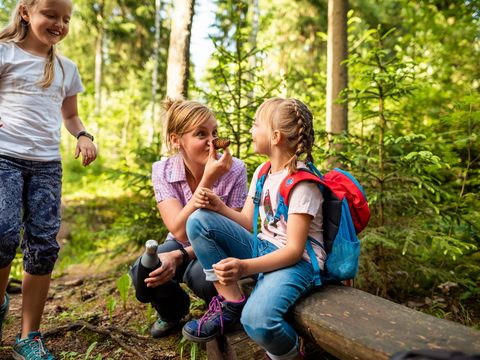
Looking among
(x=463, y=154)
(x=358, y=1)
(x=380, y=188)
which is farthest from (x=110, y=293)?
(x=358, y=1)

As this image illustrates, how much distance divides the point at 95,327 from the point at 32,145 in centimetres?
129

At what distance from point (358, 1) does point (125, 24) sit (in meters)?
9.75

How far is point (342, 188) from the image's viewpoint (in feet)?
6.95

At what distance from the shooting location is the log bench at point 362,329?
1445 mm

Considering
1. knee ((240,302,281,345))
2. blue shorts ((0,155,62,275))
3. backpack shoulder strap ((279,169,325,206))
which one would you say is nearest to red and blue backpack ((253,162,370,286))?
backpack shoulder strap ((279,169,325,206))

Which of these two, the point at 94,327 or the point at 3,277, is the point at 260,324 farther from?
the point at 3,277

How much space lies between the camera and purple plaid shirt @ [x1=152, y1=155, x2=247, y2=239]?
2.67 meters

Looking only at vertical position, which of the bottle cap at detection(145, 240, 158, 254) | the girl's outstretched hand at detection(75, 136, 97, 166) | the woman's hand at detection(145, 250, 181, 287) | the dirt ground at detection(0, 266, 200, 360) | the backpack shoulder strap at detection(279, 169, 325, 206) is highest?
the girl's outstretched hand at detection(75, 136, 97, 166)

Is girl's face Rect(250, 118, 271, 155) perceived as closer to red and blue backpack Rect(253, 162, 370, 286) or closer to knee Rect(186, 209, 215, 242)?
red and blue backpack Rect(253, 162, 370, 286)

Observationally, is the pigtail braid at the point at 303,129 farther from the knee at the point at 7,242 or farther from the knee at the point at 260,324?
the knee at the point at 7,242

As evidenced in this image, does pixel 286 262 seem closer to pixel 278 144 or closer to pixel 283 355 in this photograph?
pixel 283 355

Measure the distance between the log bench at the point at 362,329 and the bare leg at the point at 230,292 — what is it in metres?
0.20

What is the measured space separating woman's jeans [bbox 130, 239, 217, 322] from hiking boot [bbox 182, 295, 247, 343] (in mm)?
226

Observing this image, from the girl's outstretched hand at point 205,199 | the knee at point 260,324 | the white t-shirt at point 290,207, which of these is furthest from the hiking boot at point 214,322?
the girl's outstretched hand at point 205,199
